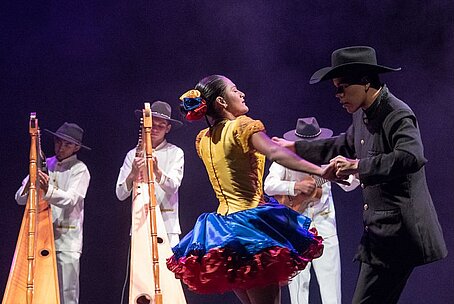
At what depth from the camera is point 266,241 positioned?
326cm

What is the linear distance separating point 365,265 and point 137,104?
3.87m

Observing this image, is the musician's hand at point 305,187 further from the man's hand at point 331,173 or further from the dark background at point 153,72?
the man's hand at point 331,173

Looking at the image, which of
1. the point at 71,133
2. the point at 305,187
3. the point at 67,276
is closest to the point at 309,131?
the point at 305,187

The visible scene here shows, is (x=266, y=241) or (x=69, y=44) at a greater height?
(x=69, y=44)

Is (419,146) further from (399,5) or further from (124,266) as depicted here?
(124,266)

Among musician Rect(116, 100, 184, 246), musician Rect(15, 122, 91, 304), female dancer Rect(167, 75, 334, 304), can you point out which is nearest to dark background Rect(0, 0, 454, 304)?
musician Rect(15, 122, 91, 304)

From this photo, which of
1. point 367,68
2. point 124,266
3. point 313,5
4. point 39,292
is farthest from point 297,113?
point 367,68

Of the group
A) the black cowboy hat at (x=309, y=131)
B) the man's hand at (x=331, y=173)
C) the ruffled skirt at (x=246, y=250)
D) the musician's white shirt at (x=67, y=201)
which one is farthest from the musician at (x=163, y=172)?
the man's hand at (x=331, y=173)

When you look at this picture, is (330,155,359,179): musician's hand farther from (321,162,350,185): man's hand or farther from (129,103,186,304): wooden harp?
(129,103,186,304): wooden harp

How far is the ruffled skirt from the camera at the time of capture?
3225 mm

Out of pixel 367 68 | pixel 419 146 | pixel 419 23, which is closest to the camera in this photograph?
pixel 419 146

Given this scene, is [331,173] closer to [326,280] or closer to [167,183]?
[326,280]

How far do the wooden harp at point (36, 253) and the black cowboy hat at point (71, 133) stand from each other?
440mm

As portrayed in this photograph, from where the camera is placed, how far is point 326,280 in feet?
17.7
